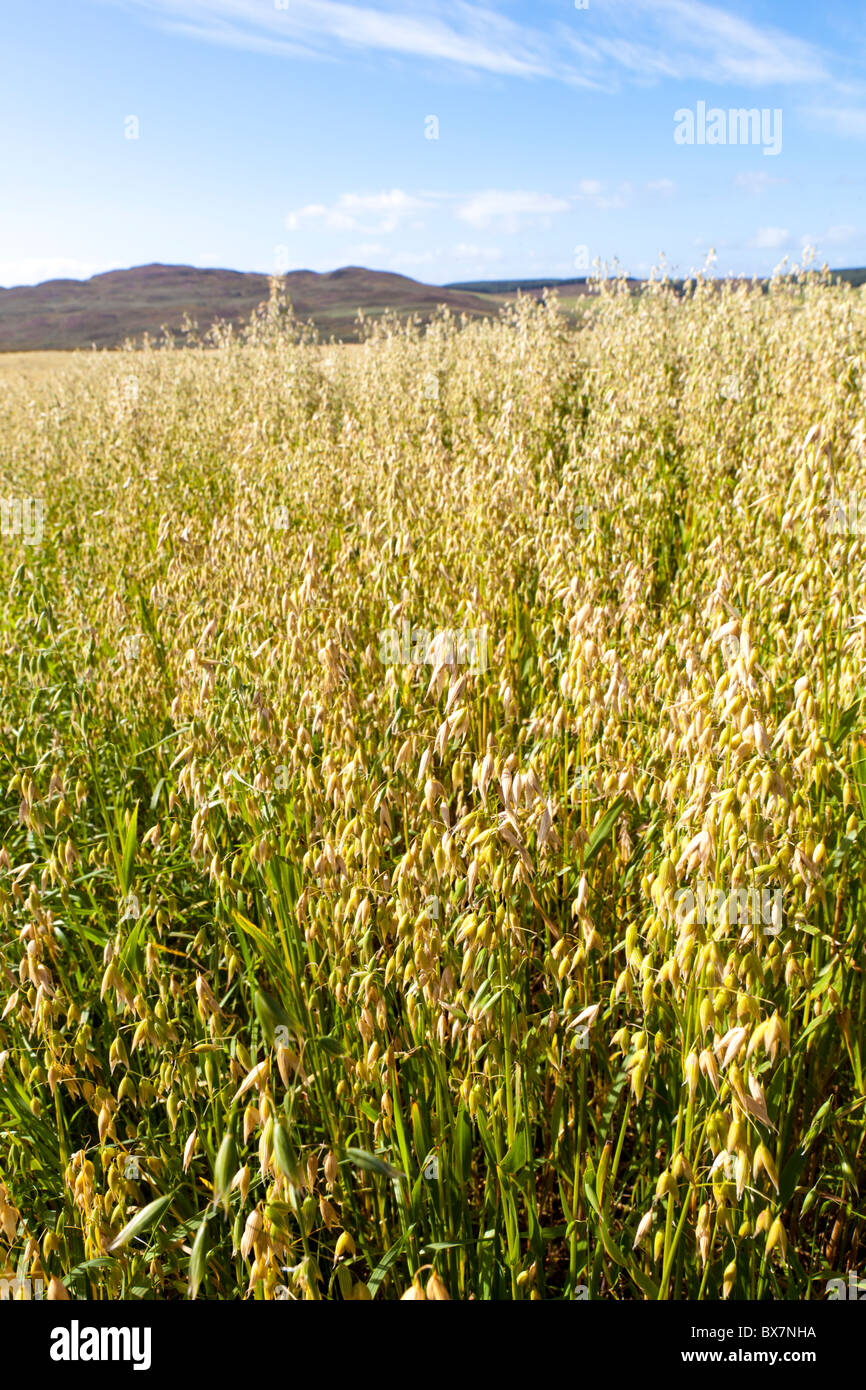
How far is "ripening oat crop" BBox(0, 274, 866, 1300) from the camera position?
47.7 inches

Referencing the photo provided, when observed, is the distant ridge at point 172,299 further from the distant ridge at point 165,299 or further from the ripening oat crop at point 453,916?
the ripening oat crop at point 453,916

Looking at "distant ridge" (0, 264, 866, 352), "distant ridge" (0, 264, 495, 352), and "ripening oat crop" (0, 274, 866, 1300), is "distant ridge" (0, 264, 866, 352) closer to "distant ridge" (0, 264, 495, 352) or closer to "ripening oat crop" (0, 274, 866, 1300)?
"distant ridge" (0, 264, 495, 352)

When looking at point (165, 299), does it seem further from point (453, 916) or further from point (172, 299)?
point (453, 916)

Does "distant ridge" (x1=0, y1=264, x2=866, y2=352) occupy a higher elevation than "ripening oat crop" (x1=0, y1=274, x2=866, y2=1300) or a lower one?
higher

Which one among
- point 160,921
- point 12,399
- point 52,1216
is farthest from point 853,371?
point 12,399

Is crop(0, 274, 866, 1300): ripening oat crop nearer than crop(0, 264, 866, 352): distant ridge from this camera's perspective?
Yes

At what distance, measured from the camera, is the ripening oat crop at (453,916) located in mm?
1211

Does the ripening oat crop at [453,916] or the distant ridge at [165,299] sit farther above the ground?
the distant ridge at [165,299]

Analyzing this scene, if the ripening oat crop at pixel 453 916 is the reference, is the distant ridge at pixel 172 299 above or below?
above

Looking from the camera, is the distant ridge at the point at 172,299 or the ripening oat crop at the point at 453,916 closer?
the ripening oat crop at the point at 453,916

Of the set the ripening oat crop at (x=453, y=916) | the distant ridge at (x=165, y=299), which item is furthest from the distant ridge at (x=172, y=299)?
the ripening oat crop at (x=453, y=916)

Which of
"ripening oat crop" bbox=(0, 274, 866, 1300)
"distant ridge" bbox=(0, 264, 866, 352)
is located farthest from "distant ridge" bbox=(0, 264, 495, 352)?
"ripening oat crop" bbox=(0, 274, 866, 1300)

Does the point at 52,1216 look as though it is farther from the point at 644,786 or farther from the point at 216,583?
the point at 216,583

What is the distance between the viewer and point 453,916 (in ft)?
5.51
